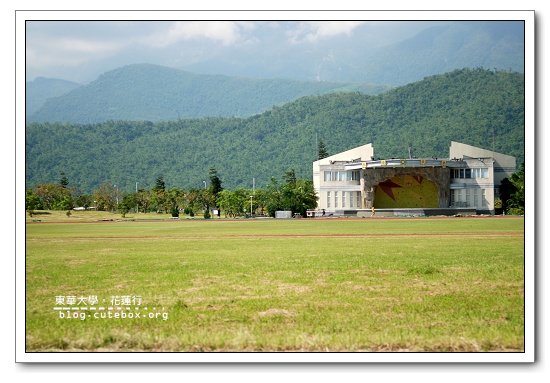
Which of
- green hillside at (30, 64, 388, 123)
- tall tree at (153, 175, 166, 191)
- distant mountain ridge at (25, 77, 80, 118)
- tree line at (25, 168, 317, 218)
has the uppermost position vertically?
green hillside at (30, 64, 388, 123)

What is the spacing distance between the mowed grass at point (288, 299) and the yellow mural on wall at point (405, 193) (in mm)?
47956

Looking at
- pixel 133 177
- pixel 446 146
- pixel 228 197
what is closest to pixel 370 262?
pixel 133 177

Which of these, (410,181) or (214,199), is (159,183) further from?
(410,181)

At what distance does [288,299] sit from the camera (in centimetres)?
1256

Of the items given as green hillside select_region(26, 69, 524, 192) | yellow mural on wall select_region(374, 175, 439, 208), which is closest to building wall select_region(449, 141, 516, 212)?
green hillside select_region(26, 69, 524, 192)

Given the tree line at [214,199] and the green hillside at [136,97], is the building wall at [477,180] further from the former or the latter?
the green hillside at [136,97]

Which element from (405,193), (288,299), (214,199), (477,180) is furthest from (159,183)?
(288,299)

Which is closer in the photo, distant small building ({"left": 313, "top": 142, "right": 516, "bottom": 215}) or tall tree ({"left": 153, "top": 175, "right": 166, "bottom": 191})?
tall tree ({"left": 153, "top": 175, "right": 166, "bottom": 191})

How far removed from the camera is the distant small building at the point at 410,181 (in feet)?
206

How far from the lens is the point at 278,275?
15.5 m

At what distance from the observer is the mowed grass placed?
32.4 feet

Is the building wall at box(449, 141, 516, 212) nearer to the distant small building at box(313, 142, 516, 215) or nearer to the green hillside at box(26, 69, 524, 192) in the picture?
the distant small building at box(313, 142, 516, 215)
